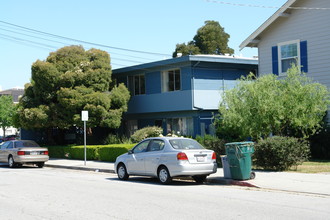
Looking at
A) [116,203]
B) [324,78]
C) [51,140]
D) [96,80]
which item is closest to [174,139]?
[116,203]

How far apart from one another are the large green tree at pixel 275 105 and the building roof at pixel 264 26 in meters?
4.70

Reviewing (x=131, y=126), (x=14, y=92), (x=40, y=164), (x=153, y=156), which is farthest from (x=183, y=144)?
(x=14, y=92)

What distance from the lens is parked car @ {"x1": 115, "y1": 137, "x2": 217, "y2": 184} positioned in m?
13.7

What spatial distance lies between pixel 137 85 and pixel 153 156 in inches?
623

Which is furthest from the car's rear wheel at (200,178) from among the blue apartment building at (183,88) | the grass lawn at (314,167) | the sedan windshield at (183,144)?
the blue apartment building at (183,88)

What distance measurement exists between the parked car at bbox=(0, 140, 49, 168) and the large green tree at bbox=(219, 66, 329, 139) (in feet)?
34.1

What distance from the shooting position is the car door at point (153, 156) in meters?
14.5

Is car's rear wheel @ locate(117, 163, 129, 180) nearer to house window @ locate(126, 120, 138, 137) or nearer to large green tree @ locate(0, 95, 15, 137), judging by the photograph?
house window @ locate(126, 120, 138, 137)

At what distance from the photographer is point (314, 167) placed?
16797mm

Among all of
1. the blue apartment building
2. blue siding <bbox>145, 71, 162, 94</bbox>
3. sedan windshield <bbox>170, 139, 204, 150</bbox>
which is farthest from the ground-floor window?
sedan windshield <bbox>170, 139, 204, 150</bbox>

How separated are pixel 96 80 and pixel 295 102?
13.7 meters

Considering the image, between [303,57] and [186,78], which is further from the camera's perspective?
[186,78]

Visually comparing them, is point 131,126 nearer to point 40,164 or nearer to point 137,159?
point 40,164

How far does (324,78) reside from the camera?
20.3 meters
